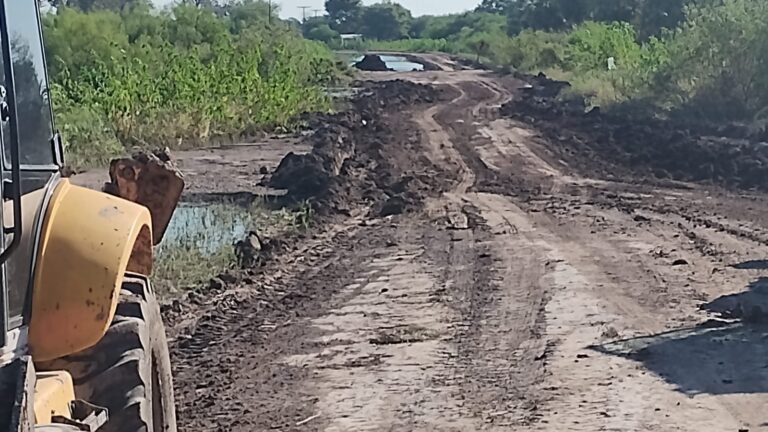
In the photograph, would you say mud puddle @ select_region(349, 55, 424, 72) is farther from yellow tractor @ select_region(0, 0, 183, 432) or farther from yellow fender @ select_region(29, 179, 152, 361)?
yellow fender @ select_region(29, 179, 152, 361)

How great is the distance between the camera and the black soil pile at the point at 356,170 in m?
19.7

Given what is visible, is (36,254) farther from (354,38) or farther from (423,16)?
(423,16)

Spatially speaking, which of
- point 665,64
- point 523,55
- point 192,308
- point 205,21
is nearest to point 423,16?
point 523,55

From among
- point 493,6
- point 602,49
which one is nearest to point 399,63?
point 602,49

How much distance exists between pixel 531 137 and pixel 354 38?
308 ft

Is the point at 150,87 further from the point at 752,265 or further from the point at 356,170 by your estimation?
the point at 752,265

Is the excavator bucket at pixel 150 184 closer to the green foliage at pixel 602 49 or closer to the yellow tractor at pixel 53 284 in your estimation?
the yellow tractor at pixel 53 284

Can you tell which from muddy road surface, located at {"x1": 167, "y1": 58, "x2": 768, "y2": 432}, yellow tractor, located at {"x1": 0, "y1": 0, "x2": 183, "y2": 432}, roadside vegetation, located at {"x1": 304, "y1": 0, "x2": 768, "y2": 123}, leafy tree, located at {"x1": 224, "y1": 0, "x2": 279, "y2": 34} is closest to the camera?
yellow tractor, located at {"x1": 0, "y1": 0, "x2": 183, "y2": 432}

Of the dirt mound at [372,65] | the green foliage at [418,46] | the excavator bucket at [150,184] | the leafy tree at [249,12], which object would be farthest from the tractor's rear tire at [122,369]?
the green foliage at [418,46]

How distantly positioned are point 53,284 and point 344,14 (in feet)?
442

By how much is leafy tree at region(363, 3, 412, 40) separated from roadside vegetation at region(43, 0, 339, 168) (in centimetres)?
8971

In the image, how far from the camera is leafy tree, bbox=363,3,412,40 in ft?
440

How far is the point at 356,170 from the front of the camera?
2336 cm

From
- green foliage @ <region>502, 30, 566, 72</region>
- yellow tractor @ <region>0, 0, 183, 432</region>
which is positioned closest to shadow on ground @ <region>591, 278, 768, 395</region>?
yellow tractor @ <region>0, 0, 183, 432</region>
